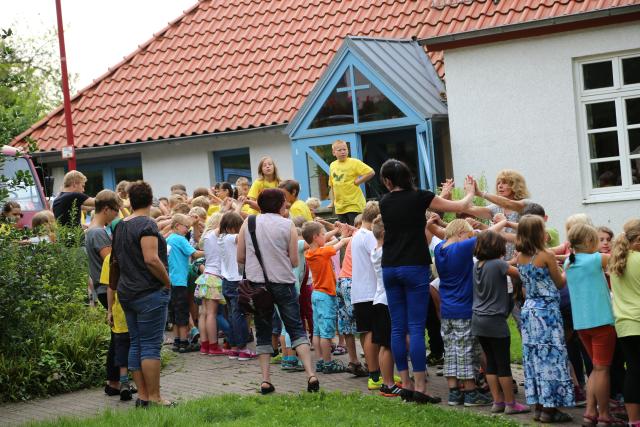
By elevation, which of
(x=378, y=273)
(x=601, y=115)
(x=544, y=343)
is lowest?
(x=544, y=343)

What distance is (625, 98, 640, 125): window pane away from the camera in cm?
1492

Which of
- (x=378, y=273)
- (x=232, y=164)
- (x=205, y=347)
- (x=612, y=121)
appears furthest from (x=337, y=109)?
(x=378, y=273)

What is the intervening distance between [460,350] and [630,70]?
7.45 metres

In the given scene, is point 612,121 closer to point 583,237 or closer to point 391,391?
point 391,391

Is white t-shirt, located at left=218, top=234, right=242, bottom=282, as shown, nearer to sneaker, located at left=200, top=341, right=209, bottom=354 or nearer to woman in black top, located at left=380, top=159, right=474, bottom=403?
sneaker, located at left=200, top=341, right=209, bottom=354

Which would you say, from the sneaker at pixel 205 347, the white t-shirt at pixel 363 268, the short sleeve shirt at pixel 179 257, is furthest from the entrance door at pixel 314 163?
the white t-shirt at pixel 363 268

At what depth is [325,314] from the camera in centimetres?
1068

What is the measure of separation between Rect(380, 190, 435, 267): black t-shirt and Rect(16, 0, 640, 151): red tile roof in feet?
31.1

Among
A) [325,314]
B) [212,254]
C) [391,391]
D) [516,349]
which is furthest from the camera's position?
[212,254]

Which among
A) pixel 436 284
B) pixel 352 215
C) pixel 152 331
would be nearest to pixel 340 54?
pixel 352 215

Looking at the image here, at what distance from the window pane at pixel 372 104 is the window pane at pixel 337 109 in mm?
193

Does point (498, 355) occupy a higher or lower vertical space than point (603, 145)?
lower

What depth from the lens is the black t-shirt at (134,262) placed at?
9031 mm

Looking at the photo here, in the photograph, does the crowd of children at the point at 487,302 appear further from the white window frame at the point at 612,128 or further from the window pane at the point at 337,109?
the window pane at the point at 337,109
